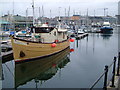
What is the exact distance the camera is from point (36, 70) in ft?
38.8

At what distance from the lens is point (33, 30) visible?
52.2 feet

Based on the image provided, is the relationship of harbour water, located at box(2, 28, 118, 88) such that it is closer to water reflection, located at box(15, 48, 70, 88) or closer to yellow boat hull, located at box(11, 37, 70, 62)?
water reflection, located at box(15, 48, 70, 88)

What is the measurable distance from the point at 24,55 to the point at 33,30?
377 centimetres

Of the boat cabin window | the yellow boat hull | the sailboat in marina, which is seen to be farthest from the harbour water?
the boat cabin window

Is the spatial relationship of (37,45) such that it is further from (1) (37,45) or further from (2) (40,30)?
(2) (40,30)

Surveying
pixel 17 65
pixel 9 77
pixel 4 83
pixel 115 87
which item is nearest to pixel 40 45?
pixel 17 65

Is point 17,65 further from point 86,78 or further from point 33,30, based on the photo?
point 86,78

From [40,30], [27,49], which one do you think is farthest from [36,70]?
[40,30]

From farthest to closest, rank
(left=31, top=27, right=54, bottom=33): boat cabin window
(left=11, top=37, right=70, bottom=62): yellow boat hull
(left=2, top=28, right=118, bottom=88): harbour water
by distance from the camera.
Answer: (left=31, top=27, right=54, bottom=33): boat cabin window
(left=11, top=37, right=70, bottom=62): yellow boat hull
(left=2, top=28, right=118, bottom=88): harbour water

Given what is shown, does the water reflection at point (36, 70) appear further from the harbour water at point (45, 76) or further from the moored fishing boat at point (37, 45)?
the moored fishing boat at point (37, 45)

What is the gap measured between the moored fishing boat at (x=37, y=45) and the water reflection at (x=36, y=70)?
60 centimetres

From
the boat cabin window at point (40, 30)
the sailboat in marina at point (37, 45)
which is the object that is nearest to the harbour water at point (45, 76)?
the sailboat in marina at point (37, 45)

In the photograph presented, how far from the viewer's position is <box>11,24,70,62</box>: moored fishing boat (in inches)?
495

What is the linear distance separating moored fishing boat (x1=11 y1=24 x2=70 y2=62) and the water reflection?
1.97ft
